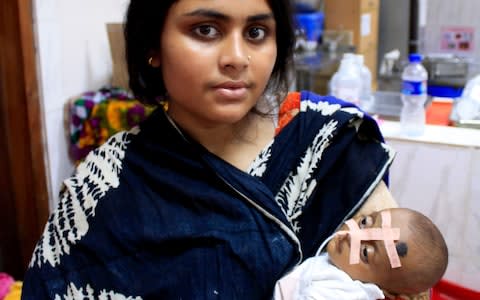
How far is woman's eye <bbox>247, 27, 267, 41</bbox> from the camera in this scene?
96 centimetres

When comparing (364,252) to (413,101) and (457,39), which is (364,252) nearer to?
(413,101)

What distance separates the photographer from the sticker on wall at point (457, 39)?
9.41 feet

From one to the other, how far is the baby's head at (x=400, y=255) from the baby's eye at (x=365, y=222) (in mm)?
15

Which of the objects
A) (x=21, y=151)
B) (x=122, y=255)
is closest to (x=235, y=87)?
(x=122, y=255)

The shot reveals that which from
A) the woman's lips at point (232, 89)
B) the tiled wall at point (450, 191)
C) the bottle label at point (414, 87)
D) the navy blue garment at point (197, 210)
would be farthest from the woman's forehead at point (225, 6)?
the bottle label at point (414, 87)

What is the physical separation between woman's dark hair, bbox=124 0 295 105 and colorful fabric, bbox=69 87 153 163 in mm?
669

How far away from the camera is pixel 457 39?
114 inches

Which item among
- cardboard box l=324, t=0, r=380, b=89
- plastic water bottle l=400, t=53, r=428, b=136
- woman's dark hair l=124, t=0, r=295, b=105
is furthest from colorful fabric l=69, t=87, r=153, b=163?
cardboard box l=324, t=0, r=380, b=89

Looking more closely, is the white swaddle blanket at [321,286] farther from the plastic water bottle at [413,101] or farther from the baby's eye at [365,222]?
the plastic water bottle at [413,101]

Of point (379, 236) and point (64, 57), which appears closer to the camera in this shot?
point (379, 236)

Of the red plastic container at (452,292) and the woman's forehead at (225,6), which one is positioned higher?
the woman's forehead at (225,6)

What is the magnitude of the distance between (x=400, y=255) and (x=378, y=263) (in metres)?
0.04

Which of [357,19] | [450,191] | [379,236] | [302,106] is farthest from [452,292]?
[357,19]

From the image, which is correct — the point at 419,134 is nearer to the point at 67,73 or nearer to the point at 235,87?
the point at 235,87
